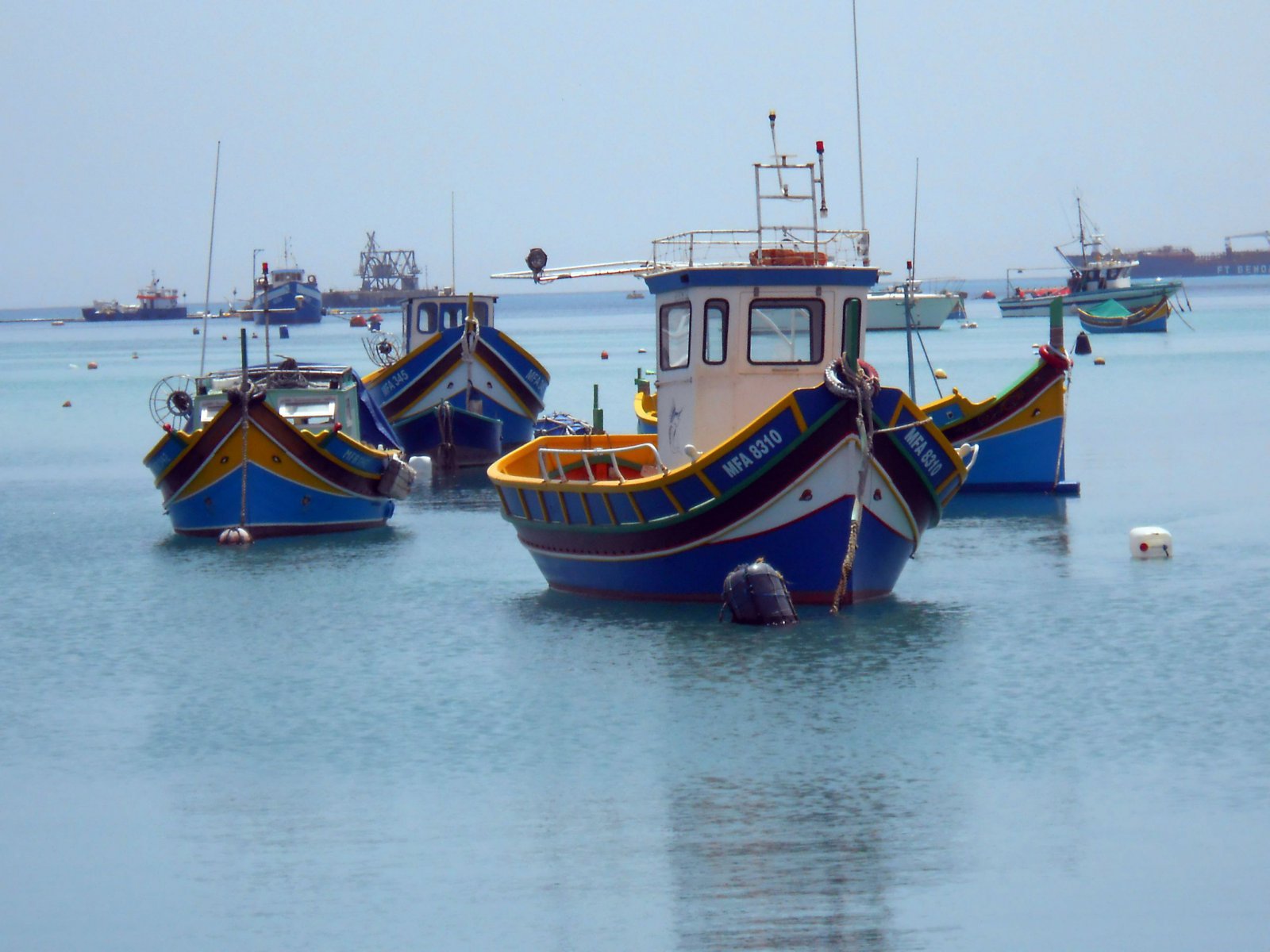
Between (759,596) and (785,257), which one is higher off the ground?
(785,257)

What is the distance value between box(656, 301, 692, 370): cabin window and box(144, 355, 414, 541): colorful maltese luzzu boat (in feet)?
25.4

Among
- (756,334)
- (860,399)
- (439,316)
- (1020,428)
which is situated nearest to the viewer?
(860,399)

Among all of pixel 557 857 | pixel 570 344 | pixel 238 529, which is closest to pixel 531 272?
pixel 238 529

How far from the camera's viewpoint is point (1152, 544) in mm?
24750

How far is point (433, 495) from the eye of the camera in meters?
35.8

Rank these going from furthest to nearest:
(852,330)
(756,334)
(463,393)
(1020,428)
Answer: (463,393) → (1020,428) → (756,334) → (852,330)

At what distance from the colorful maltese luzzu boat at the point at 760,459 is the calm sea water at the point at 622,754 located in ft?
1.53

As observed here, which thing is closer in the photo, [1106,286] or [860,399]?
[860,399]

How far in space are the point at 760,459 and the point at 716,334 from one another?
249 cm

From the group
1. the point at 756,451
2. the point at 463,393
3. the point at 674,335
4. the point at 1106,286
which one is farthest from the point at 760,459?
the point at 1106,286

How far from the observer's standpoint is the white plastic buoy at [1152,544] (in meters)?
24.7

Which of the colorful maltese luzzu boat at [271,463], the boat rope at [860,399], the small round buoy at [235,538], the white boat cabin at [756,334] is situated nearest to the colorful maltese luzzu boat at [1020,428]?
the colorful maltese luzzu boat at [271,463]

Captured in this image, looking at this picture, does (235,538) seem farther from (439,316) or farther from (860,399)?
(439,316)

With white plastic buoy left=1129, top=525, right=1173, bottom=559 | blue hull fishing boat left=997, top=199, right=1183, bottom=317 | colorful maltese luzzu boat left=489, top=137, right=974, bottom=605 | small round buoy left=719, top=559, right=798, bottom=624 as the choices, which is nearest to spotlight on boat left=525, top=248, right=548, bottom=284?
colorful maltese luzzu boat left=489, top=137, right=974, bottom=605
